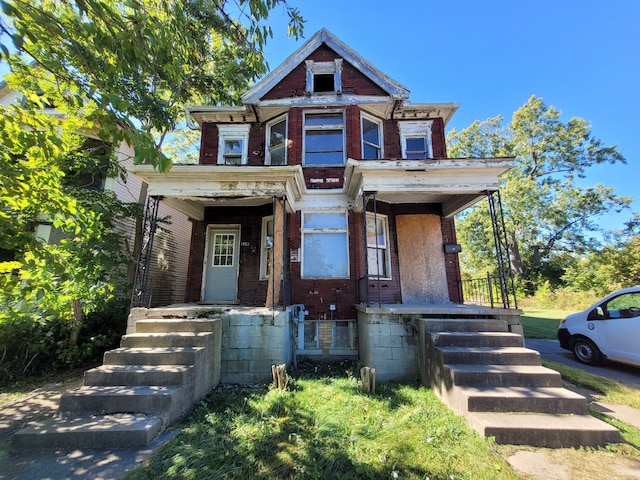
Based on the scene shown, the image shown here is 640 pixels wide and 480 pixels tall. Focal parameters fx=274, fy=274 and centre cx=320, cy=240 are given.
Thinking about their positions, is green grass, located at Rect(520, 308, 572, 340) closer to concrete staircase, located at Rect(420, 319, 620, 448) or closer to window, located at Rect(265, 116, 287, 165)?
concrete staircase, located at Rect(420, 319, 620, 448)

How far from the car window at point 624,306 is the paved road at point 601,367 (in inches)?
46.7

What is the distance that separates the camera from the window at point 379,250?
304 inches

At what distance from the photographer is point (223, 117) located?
9.08m

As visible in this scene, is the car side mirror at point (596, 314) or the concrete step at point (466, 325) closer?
the concrete step at point (466, 325)

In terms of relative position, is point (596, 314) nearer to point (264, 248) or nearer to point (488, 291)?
point (488, 291)

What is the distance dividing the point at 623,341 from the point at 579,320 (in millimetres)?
908

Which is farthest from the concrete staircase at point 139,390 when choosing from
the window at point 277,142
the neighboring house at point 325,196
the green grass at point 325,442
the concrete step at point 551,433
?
the window at point 277,142

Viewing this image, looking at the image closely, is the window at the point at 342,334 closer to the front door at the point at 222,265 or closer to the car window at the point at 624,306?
the front door at the point at 222,265

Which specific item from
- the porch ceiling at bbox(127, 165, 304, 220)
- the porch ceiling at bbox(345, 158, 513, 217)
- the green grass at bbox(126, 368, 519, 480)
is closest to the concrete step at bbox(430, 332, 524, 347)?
the green grass at bbox(126, 368, 519, 480)

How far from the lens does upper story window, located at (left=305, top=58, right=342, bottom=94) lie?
346 inches

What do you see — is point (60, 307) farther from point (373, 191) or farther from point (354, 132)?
point (354, 132)

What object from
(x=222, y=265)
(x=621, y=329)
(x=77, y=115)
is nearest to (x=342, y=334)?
(x=222, y=265)

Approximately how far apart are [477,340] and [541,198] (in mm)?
24665

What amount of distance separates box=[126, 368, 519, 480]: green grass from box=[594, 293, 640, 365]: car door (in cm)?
497
